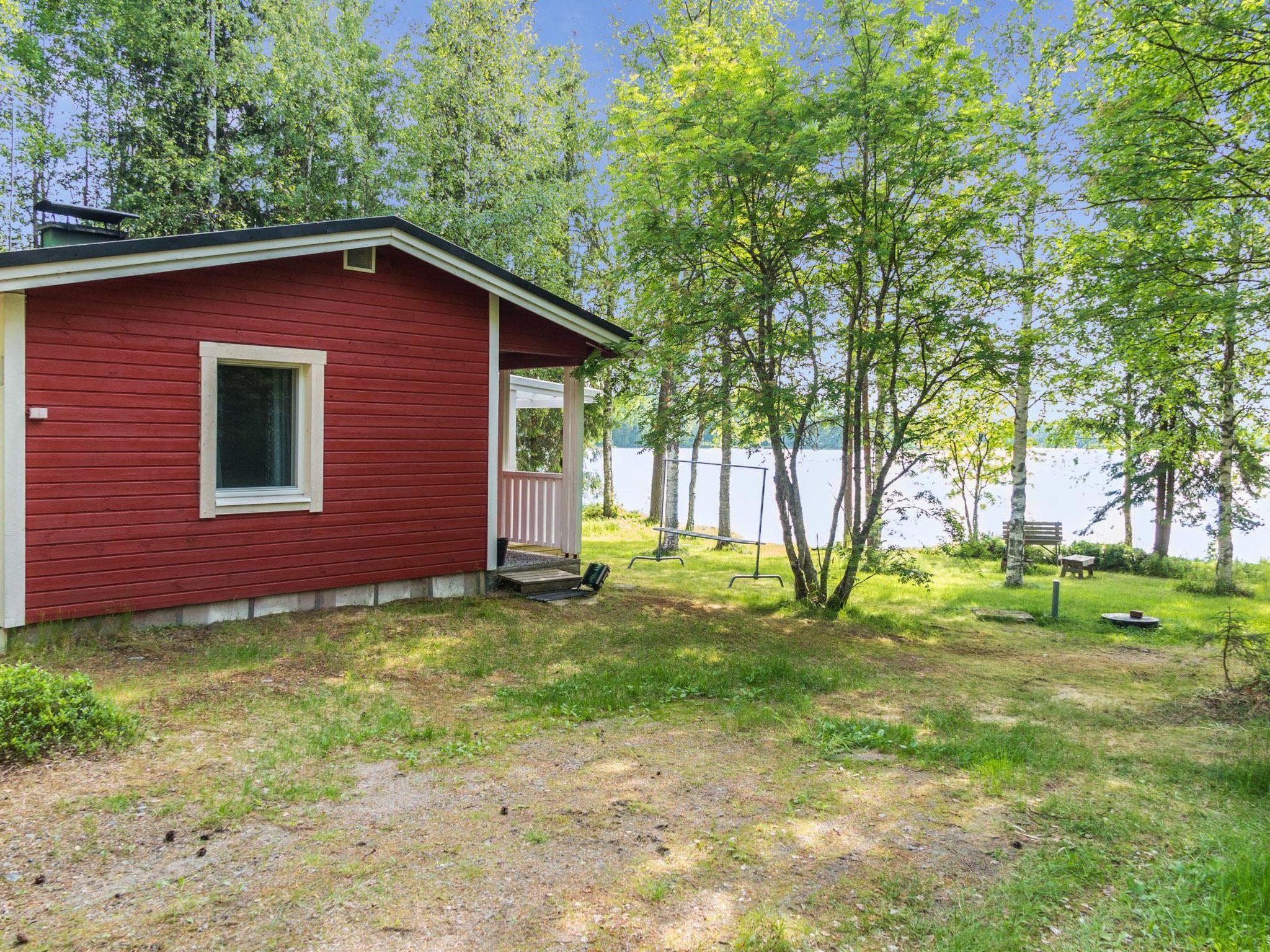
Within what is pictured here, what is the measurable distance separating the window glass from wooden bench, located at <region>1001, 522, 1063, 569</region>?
1512 centimetres

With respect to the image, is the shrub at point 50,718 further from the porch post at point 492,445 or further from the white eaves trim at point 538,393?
the white eaves trim at point 538,393

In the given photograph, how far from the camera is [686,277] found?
10133mm

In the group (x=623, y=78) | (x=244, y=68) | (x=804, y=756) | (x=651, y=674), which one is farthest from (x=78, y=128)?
(x=804, y=756)

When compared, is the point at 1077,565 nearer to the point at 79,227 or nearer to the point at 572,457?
the point at 572,457

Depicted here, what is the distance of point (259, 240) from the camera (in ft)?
22.7

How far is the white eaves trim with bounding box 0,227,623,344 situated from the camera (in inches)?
227

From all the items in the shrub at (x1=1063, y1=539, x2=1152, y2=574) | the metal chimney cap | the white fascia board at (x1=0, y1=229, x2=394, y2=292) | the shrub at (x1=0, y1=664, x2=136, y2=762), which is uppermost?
the metal chimney cap

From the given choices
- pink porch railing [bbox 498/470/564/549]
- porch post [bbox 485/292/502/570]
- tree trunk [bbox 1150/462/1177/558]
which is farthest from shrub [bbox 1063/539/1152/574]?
porch post [bbox 485/292/502/570]

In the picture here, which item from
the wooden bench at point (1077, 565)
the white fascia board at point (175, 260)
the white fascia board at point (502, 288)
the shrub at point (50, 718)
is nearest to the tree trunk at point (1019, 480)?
the wooden bench at point (1077, 565)

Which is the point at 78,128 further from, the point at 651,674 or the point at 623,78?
the point at 651,674

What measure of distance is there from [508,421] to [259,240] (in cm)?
557

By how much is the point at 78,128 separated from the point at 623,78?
12847mm

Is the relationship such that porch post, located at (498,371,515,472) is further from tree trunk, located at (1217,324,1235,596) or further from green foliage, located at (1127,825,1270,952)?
tree trunk, located at (1217,324,1235,596)

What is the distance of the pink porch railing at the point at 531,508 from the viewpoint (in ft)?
34.7
